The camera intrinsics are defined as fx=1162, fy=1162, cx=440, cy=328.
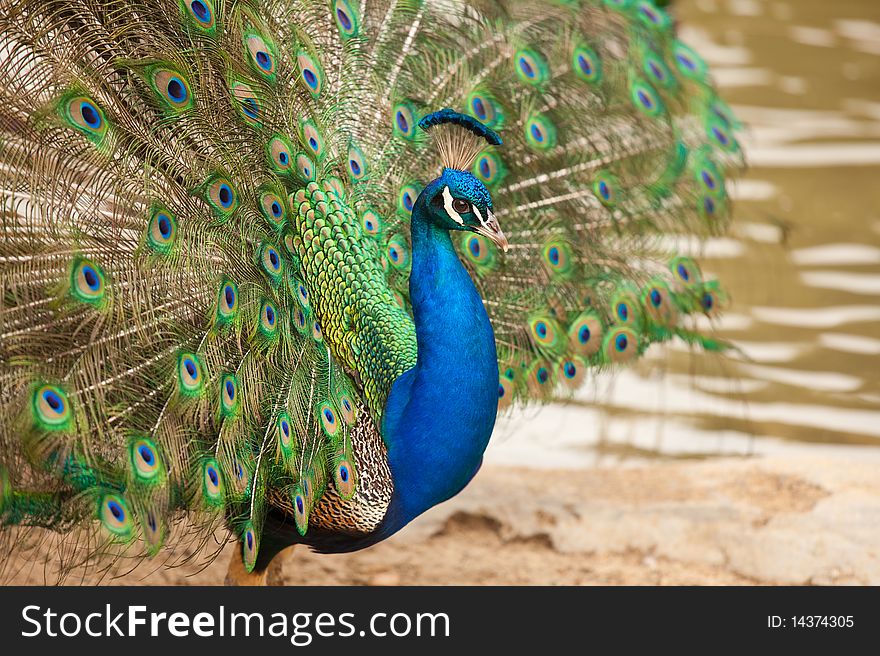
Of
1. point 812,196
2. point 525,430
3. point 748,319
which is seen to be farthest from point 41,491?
point 812,196

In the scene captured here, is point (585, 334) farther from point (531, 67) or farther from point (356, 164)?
point (356, 164)

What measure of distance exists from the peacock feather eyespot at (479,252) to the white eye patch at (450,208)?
72 cm

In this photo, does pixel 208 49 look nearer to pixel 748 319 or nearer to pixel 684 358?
pixel 684 358

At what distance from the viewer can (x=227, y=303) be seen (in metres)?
3.12

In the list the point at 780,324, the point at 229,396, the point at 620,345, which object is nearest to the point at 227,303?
the point at 229,396

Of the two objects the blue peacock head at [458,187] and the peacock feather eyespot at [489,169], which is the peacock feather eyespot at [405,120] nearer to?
the peacock feather eyespot at [489,169]

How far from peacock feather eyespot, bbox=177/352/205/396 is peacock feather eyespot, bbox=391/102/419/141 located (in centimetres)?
109

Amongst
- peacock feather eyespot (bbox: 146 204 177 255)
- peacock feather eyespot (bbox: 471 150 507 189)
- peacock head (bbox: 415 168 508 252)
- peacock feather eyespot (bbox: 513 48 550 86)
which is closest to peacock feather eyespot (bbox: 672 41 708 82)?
peacock feather eyespot (bbox: 513 48 550 86)

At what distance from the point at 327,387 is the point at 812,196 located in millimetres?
6321

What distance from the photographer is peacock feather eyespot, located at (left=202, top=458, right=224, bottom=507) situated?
306 cm

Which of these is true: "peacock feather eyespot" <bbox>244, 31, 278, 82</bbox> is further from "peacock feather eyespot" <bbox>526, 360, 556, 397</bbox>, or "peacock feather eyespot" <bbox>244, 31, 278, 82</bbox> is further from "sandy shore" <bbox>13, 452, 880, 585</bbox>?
"sandy shore" <bbox>13, 452, 880, 585</bbox>

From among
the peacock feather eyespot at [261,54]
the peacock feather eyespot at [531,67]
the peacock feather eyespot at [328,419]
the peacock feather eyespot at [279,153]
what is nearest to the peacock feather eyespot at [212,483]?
the peacock feather eyespot at [328,419]

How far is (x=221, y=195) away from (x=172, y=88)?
1.01ft

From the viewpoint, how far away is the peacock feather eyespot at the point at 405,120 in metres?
3.71
